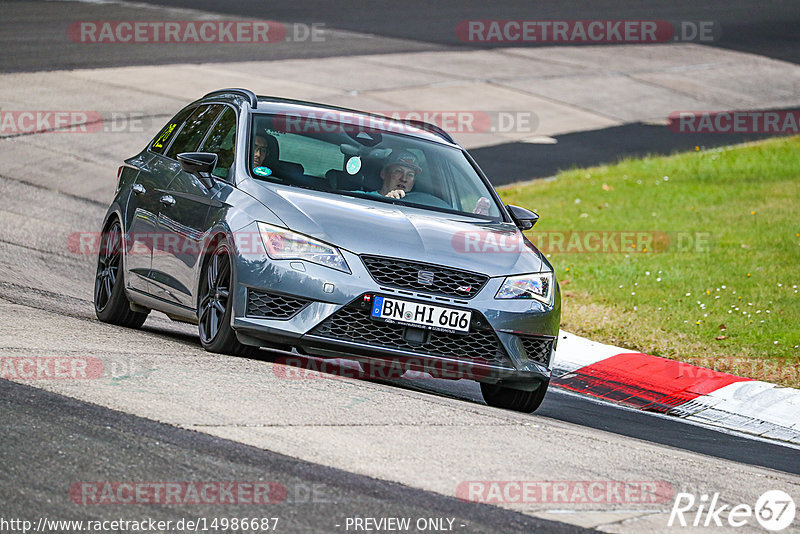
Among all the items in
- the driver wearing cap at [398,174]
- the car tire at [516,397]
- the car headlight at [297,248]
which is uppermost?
the driver wearing cap at [398,174]

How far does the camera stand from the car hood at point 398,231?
7.61 meters

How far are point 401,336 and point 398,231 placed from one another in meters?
0.66

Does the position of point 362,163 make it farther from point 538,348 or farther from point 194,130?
point 538,348

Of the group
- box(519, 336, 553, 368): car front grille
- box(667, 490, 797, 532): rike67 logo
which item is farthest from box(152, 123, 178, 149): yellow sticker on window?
box(667, 490, 797, 532): rike67 logo

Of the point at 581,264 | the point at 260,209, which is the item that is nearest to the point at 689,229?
the point at 581,264

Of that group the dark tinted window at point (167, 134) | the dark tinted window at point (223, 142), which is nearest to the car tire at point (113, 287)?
the dark tinted window at point (167, 134)

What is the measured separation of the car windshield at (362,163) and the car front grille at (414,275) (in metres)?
0.98

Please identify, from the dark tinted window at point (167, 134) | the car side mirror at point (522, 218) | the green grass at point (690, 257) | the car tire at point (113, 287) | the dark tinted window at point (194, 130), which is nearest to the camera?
the car side mirror at point (522, 218)

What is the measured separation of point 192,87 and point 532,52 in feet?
35.7

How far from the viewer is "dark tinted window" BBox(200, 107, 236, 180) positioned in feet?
28.2

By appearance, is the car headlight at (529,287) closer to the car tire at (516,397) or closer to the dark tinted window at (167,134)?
the car tire at (516,397)

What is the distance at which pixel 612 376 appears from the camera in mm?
10375

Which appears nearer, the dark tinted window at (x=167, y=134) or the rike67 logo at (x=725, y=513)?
the rike67 logo at (x=725, y=513)

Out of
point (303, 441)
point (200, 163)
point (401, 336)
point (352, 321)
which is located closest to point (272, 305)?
point (352, 321)
